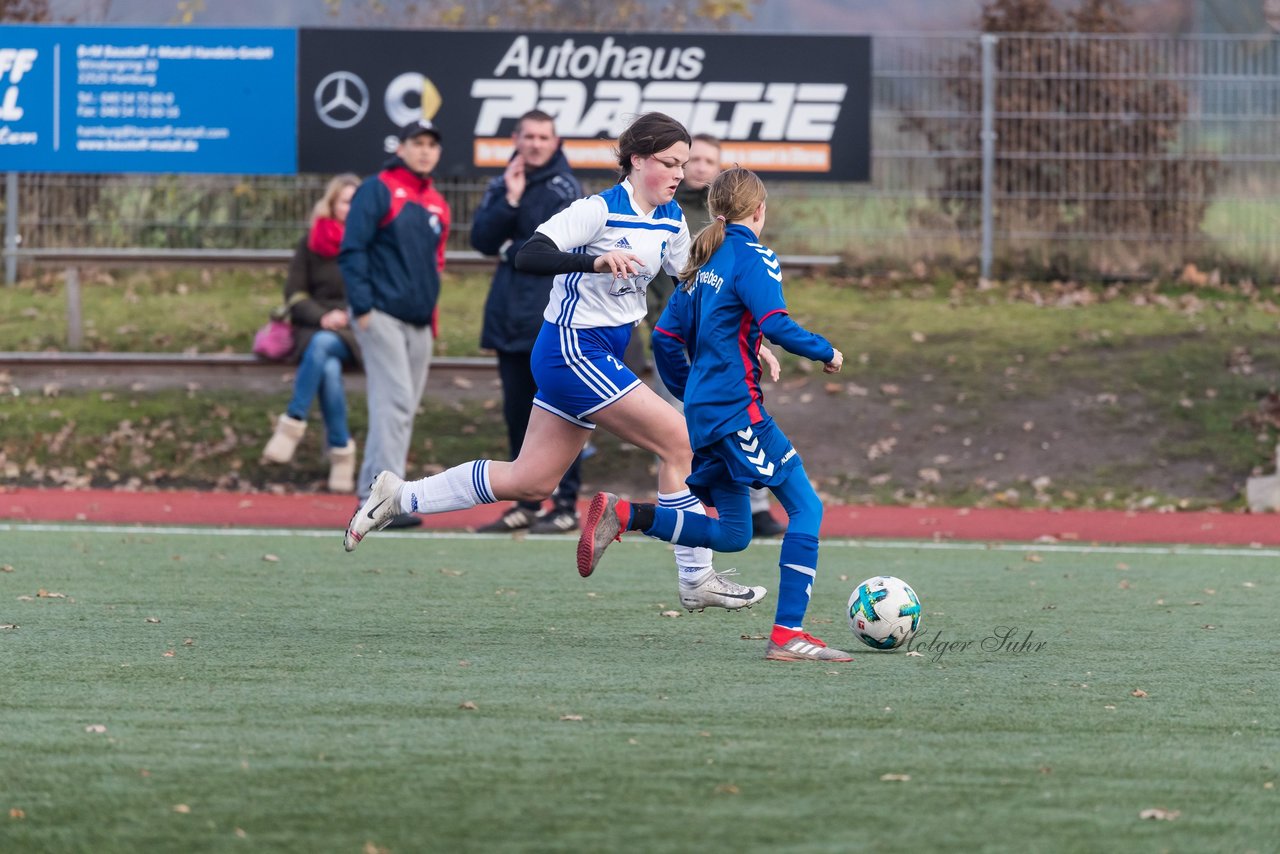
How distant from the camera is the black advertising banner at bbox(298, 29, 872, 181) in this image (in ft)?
51.3

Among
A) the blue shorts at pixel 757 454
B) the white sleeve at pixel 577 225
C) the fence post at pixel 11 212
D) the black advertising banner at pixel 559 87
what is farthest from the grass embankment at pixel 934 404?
the blue shorts at pixel 757 454

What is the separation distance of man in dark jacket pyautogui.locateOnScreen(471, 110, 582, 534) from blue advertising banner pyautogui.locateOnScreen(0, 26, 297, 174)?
5892 millimetres

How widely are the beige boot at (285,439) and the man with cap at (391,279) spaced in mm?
1422

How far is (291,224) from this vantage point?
1625cm

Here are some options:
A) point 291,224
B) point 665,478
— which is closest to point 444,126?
point 291,224

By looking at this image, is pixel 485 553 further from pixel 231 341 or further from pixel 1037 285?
pixel 1037 285

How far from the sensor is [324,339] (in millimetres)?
12109

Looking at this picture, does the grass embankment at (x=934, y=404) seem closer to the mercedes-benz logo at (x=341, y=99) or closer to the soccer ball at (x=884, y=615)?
the mercedes-benz logo at (x=341, y=99)

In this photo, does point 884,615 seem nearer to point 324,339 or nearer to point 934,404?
point 324,339

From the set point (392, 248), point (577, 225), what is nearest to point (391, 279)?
point (392, 248)

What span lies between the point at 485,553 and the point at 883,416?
513 cm

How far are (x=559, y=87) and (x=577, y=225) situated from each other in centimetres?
926

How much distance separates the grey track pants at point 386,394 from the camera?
1062 centimetres

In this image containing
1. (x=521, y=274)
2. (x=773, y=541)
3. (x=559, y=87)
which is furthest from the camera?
(x=559, y=87)
